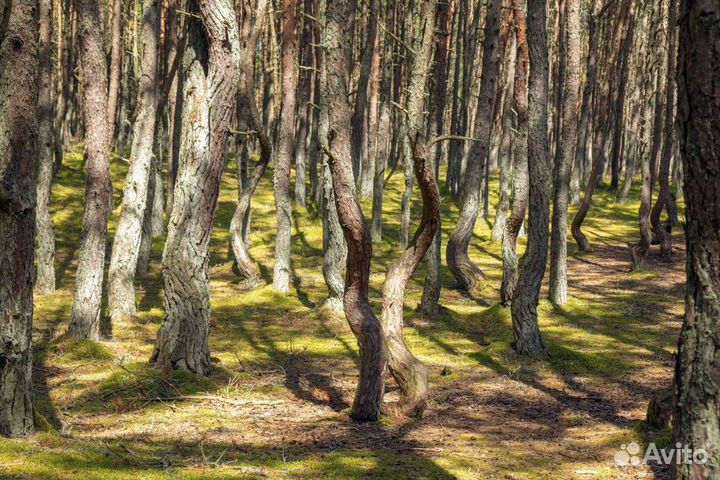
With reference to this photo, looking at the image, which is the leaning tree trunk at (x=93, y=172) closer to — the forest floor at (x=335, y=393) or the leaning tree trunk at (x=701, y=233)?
the forest floor at (x=335, y=393)

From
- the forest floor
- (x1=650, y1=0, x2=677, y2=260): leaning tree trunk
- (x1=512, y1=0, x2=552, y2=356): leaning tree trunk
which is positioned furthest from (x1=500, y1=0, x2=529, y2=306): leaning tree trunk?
(x1=650, y1=0, x2=677, y2=260): leaning tree trunk

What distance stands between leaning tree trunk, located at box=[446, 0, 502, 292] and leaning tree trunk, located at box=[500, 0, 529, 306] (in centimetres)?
96

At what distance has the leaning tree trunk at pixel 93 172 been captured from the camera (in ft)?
38.2

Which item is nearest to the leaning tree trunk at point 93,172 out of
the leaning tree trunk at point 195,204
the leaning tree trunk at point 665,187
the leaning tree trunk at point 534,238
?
the leaning tree trunk at point 195,204

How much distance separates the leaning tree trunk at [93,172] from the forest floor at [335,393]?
0.57 metres

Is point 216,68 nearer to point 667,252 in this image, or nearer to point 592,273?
point 592,273

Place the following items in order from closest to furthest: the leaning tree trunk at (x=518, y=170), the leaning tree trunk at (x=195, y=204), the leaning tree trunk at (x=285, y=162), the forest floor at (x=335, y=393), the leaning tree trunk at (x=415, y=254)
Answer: the forest floor at (x=335, y=393) → the leaning tree trunk at (x=415, y=254) → the leaning tree trunk at (x=195, y=204) → the leaning tree trunk at (x=518, y=170) → the leaning tree trunk at (x=285, y=162)

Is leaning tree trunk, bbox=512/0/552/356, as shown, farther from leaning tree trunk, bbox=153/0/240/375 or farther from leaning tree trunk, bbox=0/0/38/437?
leaning tree trunk, bbox=0/0/38/437

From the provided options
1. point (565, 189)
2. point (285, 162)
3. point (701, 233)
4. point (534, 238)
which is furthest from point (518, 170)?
point (701, 233)

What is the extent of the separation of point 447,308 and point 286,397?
652cm

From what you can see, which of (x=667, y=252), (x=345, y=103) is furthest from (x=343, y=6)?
(x=667, y=252)

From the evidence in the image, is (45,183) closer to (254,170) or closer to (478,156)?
(254,170)

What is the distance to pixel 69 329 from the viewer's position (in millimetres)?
11711

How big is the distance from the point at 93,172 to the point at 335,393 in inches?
209
